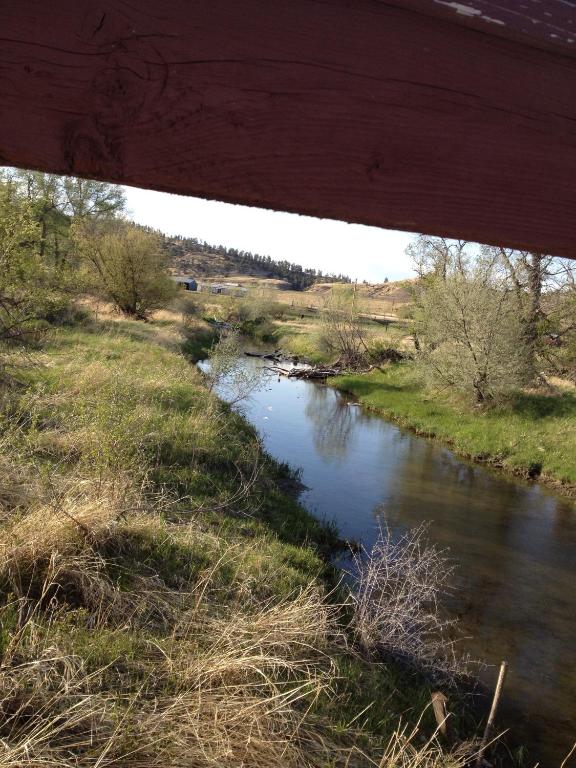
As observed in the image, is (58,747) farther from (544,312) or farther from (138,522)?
(544,312)

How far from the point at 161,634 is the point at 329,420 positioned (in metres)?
17.0

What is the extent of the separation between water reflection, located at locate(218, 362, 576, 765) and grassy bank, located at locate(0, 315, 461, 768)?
1977 mm

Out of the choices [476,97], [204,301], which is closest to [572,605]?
[476,97]

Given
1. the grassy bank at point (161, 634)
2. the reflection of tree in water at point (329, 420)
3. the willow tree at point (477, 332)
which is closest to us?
the grassy bank at point (161, 634)

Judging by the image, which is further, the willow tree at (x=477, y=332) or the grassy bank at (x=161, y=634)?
the willow tree at (x=477, y=332)

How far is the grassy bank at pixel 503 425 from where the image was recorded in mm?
17516

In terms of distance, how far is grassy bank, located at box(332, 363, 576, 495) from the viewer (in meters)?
17.5

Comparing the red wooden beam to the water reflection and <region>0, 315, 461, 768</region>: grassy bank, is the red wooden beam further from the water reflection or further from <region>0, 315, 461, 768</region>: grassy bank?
the water reflection

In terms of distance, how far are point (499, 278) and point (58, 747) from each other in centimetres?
2286

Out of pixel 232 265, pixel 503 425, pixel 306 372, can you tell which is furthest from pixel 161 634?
pixel 232 265

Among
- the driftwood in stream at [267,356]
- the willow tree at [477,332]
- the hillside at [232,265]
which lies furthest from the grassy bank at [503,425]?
the hillside at [232,265]

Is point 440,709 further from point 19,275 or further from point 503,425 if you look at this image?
point 503,425

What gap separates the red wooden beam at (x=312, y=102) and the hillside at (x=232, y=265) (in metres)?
123

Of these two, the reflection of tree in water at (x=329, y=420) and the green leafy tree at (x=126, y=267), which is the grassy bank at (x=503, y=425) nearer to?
the reflection of tree in water at (x=329, y=420)
